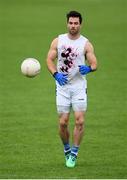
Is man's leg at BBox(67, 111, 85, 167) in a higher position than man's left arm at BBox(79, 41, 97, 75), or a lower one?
lower

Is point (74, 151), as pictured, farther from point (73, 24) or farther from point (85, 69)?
point (73, 24)

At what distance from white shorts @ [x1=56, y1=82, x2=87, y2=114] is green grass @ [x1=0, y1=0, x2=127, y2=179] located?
1052 millimetres

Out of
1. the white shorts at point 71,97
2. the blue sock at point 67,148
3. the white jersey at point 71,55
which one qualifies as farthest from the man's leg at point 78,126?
the white jersey at point 71,55

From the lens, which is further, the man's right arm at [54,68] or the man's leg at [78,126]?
the man's leg at [78,126]

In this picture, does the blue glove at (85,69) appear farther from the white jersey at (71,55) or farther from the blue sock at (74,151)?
the blue sock at (74,151)

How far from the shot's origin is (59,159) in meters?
17.1

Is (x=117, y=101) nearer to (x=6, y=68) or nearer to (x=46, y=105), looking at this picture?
(x=46, y=105)

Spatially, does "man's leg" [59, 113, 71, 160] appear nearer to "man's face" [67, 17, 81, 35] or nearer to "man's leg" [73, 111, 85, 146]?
"man's leg" [73, 111, 85, 146]

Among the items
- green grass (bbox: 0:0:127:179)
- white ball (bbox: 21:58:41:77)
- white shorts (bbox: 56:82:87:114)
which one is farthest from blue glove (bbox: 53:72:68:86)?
green grass (bbox: 0:0:127:179)

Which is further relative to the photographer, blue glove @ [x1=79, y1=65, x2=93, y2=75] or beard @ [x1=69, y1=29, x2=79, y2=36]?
beard @ [x1=69, y1=29, x2=79, y2=36]

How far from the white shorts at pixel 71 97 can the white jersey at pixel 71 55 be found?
0.13 metres

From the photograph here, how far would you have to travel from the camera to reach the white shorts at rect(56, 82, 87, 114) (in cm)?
1645

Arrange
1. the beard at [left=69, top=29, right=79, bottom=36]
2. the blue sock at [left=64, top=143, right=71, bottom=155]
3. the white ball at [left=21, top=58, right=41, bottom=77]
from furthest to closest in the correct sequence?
the white ball at [left=21, top=58, right=41, bottom=77] → the blue sock at [left=64, top=143, right=71, bottom=155] → the beard at [left=69, top=29, right=79, bottom=36]

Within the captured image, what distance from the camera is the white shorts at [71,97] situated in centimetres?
1645
